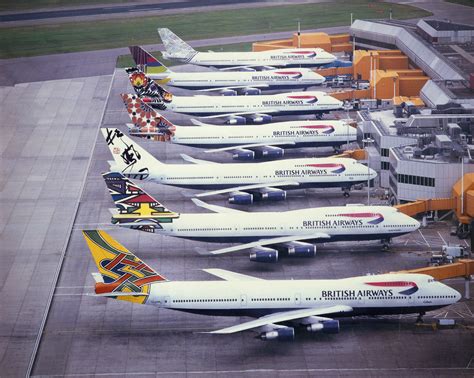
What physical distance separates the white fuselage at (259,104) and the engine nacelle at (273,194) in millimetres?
31282

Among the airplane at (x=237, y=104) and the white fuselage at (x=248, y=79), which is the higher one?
the white fuselage at (x=248, y=79)

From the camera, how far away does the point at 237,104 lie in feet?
476

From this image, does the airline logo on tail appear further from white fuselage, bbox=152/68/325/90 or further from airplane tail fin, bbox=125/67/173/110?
white fuselage, bbox=152/68/325/90

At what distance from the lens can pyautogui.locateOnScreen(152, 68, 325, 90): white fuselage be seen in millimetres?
158125

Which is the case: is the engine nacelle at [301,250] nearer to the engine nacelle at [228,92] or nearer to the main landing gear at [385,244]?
the main landing gear at [385,244]

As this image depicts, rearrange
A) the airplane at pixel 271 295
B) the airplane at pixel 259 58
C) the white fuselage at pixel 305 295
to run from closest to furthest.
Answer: the airplane at pixel 271 295
the white fuselage at pixel 305 295
the airplane at pixel 259 58

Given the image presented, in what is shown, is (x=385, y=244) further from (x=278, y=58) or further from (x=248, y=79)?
(x=278, y=58)

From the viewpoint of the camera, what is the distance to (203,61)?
568 feet

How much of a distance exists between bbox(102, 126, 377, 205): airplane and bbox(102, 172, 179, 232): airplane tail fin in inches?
614

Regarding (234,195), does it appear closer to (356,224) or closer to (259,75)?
(356,224)

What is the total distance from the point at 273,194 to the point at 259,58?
60.1m

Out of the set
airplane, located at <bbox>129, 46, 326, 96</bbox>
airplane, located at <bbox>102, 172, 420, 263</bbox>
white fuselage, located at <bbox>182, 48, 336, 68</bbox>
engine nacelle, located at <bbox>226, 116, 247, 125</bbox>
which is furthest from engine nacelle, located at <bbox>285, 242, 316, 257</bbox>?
white fuselage, located at <bbox>182, 48, 336, 68</bbox>

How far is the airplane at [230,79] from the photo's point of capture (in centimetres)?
15812

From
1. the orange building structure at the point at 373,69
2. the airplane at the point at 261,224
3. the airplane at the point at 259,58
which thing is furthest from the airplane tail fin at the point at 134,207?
the airplane at the point at 259,58
